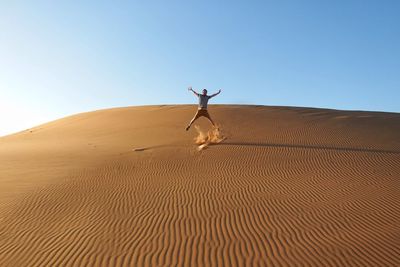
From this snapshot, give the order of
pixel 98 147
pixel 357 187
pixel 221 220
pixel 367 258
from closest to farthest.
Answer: pixel 367 258
pixel 221 220
pixel 357 187
pixel 98 147

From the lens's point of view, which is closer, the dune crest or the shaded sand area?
the shaded sand area

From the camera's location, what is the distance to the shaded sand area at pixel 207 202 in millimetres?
6461

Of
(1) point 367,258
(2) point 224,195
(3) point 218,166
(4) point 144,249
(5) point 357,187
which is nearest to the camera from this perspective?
(1) point 367,258

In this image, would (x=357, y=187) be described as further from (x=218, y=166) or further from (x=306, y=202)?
(x=218, y=166)

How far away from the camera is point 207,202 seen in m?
9.44

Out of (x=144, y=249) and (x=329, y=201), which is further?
(x=329, y=201)

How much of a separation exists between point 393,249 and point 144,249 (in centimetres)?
390

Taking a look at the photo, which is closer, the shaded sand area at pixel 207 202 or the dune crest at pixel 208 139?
the shaded sand area at pixel 207 202

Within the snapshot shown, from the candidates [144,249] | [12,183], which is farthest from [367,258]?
[12,183]

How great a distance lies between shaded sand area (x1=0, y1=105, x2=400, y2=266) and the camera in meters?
6.46

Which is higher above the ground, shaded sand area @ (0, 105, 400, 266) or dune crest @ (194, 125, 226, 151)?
dune crest @ (194, 125, 226, 151)

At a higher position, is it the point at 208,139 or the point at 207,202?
the point at 208,139

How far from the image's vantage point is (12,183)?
11508 millimetres

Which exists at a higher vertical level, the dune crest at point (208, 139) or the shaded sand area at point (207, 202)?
the dune crest at point (208, 139)
